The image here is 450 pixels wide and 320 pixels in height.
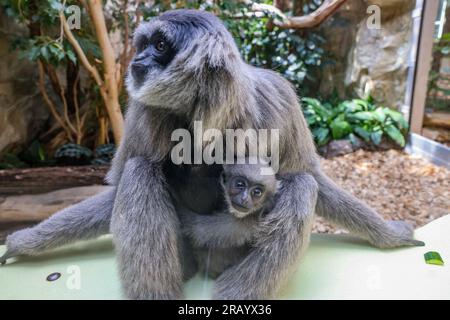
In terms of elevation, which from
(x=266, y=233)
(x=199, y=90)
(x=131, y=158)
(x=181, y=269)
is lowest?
(x=181, y=269)

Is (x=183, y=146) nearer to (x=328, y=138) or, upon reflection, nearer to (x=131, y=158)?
(x=131, y=158)

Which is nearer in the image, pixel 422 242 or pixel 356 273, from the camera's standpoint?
pixel 356 273

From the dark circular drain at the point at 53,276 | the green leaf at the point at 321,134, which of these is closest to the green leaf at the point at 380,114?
the green leaf at the point at 321,134

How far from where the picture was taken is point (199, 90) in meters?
1.22

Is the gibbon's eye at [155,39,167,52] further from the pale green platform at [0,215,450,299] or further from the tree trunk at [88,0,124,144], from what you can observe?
the tree trunk at [88,0,124,144]

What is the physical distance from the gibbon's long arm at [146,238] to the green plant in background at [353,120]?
1408mm

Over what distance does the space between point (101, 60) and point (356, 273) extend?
191 centimetres

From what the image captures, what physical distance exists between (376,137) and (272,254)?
6.12 feet

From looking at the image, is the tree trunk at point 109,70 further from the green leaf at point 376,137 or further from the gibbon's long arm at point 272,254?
the green leaf at point 376,137

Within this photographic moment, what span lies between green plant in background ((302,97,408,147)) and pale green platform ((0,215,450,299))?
940 mm

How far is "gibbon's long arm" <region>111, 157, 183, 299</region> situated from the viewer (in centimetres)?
130

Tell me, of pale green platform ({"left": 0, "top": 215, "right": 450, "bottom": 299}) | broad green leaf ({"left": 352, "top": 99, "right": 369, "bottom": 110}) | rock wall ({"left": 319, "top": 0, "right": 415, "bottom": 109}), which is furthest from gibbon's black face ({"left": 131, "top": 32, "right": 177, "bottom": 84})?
broad green leaf ({"left": 352, "top": 99, "right": 369, "bottom": 110})

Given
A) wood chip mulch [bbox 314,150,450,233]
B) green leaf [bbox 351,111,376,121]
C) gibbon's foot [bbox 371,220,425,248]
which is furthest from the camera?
green leaf [bbox 351,111,376,121]
